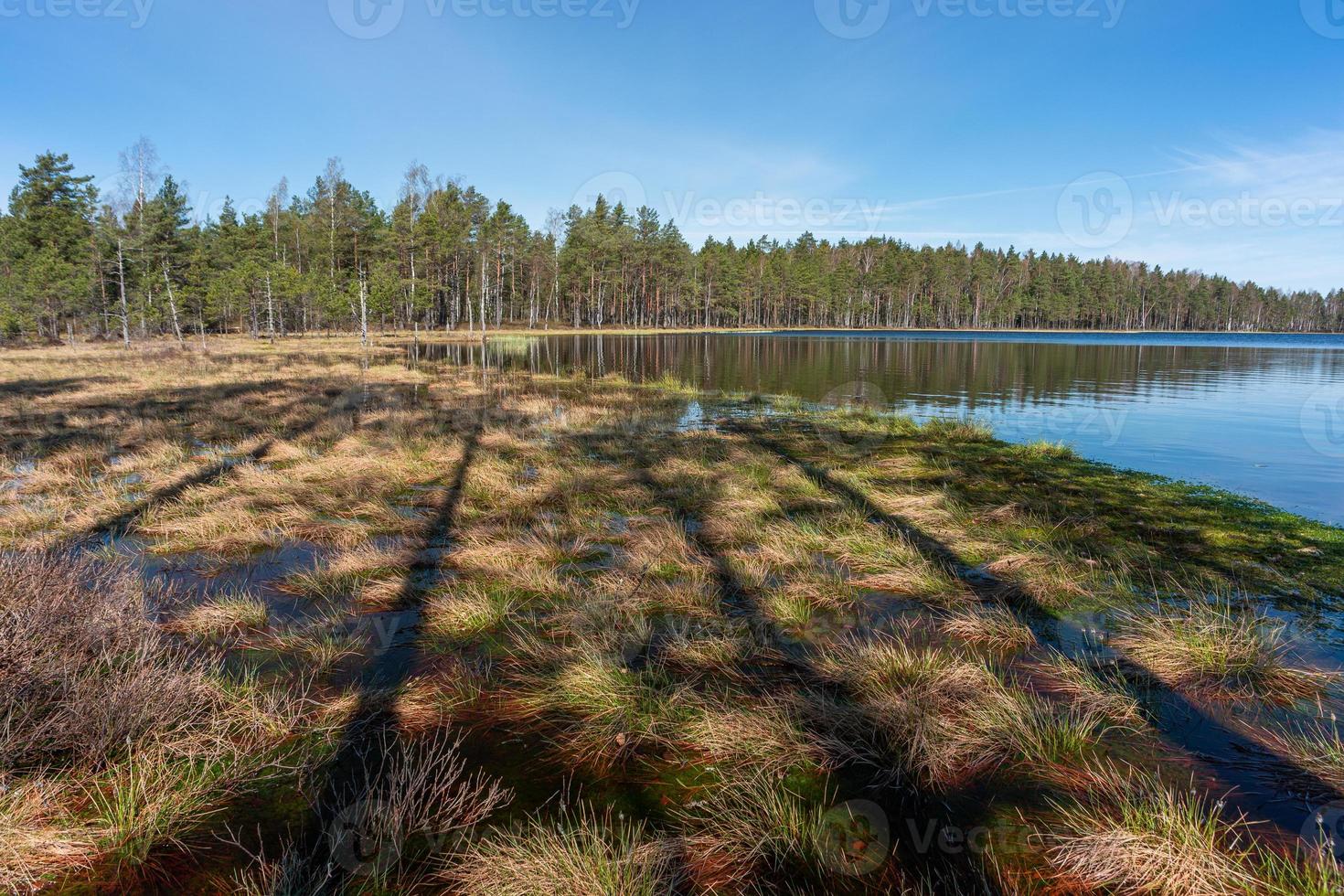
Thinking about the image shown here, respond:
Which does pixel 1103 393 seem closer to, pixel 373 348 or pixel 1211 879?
pixel 1211 879

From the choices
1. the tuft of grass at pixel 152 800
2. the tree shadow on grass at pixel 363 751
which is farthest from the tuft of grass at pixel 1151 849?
the tuft of grass at pixel 152 800

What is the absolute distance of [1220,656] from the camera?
206 inches

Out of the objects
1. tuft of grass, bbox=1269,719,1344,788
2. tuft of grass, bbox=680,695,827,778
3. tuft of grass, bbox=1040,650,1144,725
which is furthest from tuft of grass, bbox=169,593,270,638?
tuft of grass, bbox=1269,719,1344,788

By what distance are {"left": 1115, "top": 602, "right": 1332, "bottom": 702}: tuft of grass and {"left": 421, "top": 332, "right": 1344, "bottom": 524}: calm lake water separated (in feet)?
24.7

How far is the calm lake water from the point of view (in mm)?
14469

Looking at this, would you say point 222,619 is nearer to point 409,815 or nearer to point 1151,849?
point 409,815

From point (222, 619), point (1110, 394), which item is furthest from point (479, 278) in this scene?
point (222, 619)

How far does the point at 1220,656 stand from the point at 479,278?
8800cm

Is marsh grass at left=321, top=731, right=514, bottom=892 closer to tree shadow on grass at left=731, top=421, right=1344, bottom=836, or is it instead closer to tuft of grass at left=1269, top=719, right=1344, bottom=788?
tree shadow on grass at left=731, top=421, right=1344, bottom=836

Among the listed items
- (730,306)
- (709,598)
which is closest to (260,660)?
(709,598)

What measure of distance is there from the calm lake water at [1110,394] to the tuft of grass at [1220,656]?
7523 millimetres

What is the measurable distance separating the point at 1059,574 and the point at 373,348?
5442cm

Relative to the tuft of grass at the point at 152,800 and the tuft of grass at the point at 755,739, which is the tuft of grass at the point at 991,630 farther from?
the tuft of grass at the point at 152,800

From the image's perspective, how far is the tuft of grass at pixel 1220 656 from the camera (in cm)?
496
